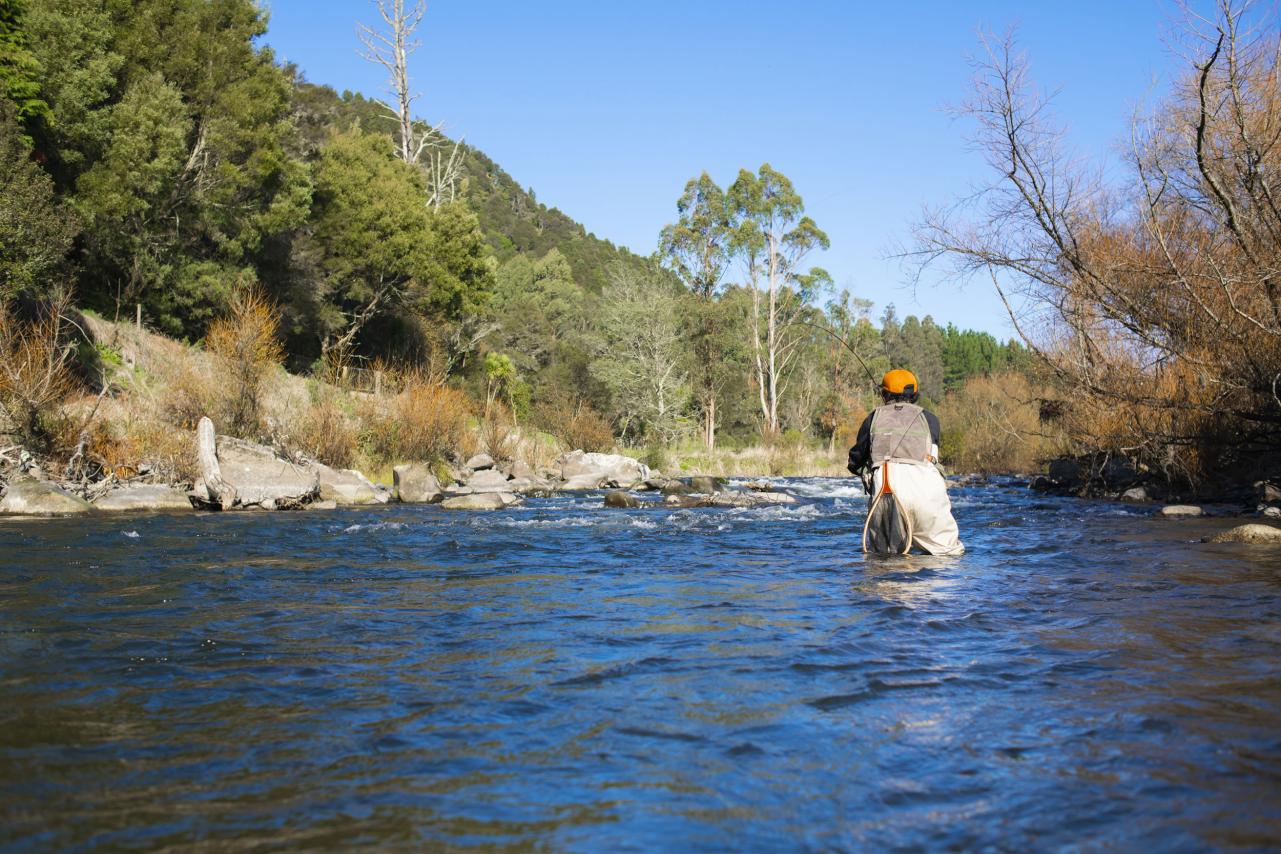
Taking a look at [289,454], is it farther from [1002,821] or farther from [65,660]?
[1002,821]

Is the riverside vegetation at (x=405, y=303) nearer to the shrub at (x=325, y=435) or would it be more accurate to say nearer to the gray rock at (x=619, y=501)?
the shrub at (x=325, y=435)

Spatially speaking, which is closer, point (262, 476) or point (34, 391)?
point (34, 391)

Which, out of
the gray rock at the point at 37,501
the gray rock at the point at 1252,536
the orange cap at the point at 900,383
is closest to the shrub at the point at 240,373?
the gray rock at the point at 37,501

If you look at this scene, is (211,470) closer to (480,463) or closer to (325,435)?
(325,435)

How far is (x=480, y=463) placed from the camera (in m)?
23.8

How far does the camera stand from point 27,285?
16.7 m

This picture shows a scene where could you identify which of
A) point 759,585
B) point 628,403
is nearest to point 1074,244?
point 759,585

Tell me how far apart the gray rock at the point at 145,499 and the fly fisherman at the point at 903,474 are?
1106 cm

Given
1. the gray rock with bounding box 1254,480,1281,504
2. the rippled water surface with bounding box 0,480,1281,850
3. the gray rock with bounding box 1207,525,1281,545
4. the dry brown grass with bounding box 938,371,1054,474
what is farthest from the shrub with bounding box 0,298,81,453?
the dry brown grass with bounding box 938,371,1054,474

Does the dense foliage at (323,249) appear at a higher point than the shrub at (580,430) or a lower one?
higher

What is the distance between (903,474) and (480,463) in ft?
56.6

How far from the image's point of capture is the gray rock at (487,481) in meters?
21.1

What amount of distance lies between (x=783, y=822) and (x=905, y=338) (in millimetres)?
98747

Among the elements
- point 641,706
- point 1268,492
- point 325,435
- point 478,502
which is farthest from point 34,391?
point 1268,492
